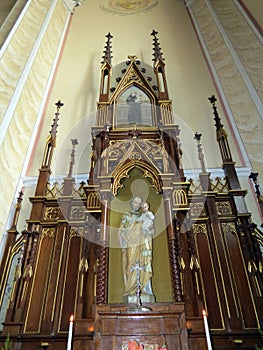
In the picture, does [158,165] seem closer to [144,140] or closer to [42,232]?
[144,140]

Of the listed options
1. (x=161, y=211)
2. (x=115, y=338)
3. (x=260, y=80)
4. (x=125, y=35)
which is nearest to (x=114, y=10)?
(x=125, y=35)

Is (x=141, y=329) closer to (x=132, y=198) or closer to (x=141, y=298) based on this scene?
(x=141, y=298)

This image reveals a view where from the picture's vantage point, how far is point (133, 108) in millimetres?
6328

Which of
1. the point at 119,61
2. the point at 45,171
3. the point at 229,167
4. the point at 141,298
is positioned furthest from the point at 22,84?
the point at 141,298

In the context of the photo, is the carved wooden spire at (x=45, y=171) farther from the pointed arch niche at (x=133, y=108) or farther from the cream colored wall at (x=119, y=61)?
the pointed arch niche at (x=133, y=108)

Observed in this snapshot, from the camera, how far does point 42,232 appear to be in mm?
4691

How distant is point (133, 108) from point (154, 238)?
276 cm

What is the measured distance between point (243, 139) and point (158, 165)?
2122 millimetres

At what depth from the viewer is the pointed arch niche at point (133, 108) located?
6093 millimetres

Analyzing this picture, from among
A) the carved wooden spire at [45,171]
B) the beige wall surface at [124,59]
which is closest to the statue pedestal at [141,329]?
the carved wooden spire at [45,171]

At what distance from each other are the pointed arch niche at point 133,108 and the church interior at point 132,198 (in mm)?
27

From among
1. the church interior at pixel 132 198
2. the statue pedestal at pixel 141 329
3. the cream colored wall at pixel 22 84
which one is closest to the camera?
the statue pedestal at pixel 141 329

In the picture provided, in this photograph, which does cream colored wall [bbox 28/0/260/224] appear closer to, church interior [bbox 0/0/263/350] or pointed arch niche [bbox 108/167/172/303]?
church interior [bbox 0/0/263/350]

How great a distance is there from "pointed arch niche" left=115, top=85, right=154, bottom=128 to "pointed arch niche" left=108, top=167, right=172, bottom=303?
1266 mm
